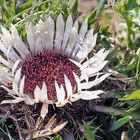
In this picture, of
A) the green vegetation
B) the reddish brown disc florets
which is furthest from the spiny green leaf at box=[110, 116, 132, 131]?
the reddish brown disc florets

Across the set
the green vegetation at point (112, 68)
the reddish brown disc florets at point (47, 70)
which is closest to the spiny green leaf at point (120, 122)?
the green vegetation at point (112, 68)

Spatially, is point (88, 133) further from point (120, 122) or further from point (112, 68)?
point (112, 68)

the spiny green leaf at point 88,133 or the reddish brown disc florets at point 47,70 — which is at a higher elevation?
the reddish brown disc florets at point 47,70

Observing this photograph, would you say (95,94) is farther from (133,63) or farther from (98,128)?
(133,63)

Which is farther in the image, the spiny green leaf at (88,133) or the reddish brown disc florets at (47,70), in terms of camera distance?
the reddish brown disc florets at (47,70)

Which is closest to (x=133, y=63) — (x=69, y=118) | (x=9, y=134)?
(x=69, y=118)

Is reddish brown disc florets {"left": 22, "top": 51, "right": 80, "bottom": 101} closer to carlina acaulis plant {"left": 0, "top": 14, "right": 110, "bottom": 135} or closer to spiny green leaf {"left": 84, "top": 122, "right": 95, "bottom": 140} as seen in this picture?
carlina acaulis plant {"left": 0, "top": 14, "right": 110, "bottom": 135}

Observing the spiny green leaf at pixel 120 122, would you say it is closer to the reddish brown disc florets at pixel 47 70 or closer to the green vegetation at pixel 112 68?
the green vegetation at pixel 112 68
